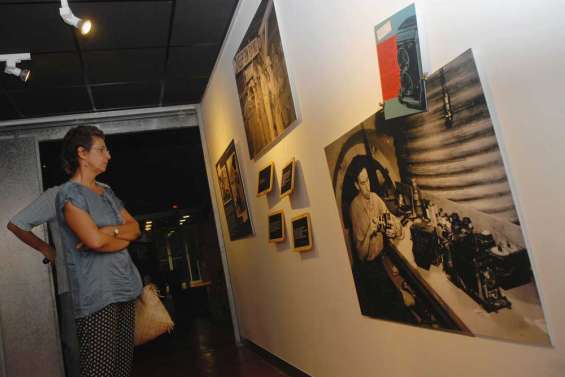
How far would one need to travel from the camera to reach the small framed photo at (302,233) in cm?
256

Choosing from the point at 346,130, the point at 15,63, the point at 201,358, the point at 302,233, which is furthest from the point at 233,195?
the point at 346,130

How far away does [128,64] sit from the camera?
402cm

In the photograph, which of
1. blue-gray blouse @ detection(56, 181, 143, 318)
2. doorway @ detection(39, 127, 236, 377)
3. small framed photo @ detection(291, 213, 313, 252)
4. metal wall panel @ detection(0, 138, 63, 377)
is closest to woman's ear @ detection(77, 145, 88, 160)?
blue-gray blouse @ detection(56, 181, 143, 318)

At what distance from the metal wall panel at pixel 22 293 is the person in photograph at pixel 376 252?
3.65 meters

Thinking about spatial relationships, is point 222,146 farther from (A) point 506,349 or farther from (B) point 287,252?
(A) point 506,349

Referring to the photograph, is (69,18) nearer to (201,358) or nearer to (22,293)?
(22,293)

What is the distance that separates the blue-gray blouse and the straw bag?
0.08m

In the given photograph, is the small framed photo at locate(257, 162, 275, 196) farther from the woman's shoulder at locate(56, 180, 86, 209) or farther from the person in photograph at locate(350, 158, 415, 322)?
the woman's shoulder at locate(56, 180, 86, 209)

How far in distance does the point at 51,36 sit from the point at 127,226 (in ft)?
6.82

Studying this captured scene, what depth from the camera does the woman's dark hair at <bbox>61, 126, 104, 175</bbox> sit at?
2.01 metres

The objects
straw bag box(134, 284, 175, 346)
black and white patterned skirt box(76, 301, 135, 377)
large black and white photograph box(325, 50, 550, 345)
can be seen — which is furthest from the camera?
straw bag box(134, 284, 175, 346)

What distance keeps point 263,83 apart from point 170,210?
35.6 feet

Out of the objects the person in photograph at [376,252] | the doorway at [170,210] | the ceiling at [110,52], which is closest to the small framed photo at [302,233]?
the person in photograph at [376,252]

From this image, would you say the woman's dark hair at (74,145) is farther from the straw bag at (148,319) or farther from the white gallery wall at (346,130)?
the white gallery wall at (346,130)
